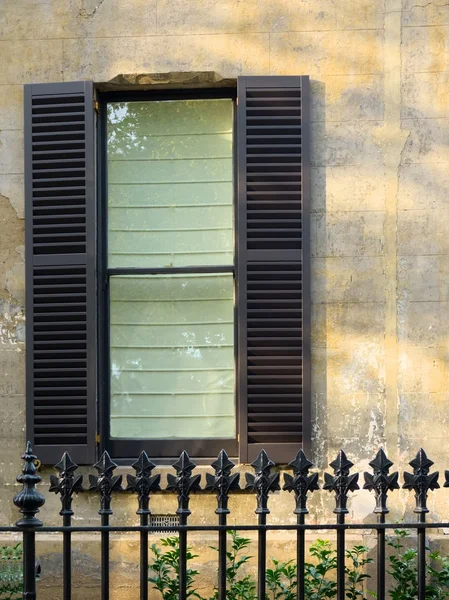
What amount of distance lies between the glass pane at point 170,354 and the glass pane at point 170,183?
189 millimetres

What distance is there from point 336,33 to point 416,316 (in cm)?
193

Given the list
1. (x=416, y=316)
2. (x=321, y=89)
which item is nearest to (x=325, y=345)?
(x=416, y=316)

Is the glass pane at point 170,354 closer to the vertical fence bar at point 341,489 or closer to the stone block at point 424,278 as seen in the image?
the stone block at point 424,278

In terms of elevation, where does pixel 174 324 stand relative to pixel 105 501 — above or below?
above

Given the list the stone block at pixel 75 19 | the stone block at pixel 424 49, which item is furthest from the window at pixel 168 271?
the stone block at pixel 424 49

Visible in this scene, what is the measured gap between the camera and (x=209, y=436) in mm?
6332

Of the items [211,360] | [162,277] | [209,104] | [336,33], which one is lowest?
[211,360]

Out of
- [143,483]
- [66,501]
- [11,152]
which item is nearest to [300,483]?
[143,483]

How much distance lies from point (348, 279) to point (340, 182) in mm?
638

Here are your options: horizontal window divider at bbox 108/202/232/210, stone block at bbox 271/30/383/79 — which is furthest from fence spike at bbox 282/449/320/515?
stone block at bbox 271/30/383/79

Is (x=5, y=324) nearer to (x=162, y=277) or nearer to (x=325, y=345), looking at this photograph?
(x=162, y=277)

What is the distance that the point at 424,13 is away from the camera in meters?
6.24

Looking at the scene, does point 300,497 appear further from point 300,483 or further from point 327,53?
point 327,53

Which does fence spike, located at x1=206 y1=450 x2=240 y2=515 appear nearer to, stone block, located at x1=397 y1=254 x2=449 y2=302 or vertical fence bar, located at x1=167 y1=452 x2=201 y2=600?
vertical fence bar, located at x1=167 y1=452 x2=201 y2=600
